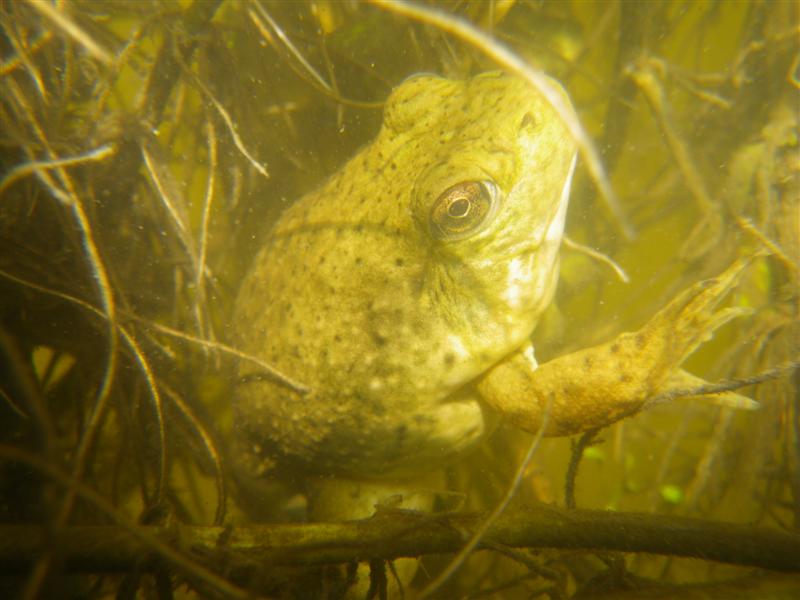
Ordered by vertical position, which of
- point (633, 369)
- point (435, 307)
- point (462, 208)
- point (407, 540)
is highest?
point (462, 208)

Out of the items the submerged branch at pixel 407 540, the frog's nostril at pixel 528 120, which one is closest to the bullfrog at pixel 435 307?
the frog's nostril at pixel 528 120

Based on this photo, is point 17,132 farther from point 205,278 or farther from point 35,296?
point 205,278

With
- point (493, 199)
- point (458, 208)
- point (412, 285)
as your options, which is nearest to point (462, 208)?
point (458, 208)

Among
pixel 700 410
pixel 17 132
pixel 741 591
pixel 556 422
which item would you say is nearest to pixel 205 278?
A: pixel 17 132

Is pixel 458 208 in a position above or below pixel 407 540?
above

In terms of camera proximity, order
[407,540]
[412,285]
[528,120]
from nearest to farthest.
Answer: [407,540] → [528,120] → [412,285]

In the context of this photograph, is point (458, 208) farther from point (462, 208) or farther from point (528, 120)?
point (528, 120)
